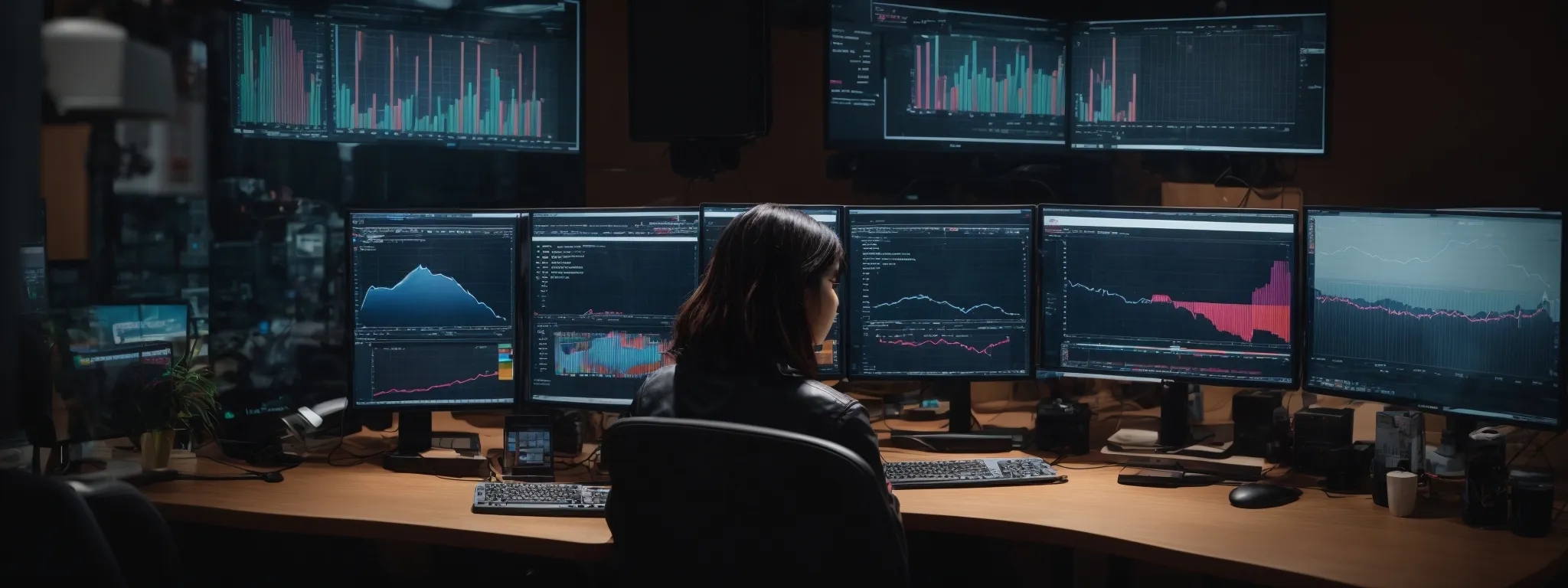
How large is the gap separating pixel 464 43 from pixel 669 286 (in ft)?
2.90

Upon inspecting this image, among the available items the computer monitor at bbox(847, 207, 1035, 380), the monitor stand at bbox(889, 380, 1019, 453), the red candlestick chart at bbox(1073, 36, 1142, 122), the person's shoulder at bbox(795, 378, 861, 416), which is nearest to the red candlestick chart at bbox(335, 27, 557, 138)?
the computer monitor at bbox(847, 207, 1035, 380)

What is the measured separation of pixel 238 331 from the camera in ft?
9.86

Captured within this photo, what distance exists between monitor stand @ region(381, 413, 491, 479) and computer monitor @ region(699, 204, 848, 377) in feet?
2.14

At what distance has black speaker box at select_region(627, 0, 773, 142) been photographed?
3174mm

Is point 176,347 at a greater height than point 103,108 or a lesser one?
lesser

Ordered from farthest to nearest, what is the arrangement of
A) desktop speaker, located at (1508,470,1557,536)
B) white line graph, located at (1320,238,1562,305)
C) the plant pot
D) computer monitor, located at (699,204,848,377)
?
computer monitor, located at (699,204,848,377), the plant pot, white line graph, located at (1320,238,1562,305), desktop speaker, located at (1508,470,1557,536)

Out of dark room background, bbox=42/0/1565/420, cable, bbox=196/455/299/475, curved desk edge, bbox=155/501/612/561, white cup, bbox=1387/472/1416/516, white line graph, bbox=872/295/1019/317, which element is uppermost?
dark room background, bbox=42/0/1565/420

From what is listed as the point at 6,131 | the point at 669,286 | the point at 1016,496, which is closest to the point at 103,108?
the point at 6,131

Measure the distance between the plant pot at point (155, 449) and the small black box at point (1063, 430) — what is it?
6.18 feet

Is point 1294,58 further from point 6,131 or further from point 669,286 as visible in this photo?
point 6,131

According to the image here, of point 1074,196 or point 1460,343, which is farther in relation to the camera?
point 1074,196

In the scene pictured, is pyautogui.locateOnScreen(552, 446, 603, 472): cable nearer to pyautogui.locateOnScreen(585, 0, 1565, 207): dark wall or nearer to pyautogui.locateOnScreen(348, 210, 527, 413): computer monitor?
pyautogui.locateOnScreen(348, 210, 527, 413): computer monitor

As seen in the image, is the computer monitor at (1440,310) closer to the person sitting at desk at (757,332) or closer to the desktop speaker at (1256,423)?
the desktop speaker at (1256,423)

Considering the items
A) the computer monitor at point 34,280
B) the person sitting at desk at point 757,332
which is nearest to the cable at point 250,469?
the computer monitor at point 34,280
